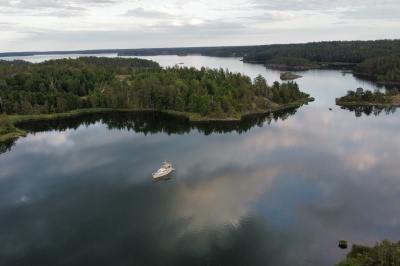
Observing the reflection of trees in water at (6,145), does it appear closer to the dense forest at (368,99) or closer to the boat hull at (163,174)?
the boat hull at (163,174)

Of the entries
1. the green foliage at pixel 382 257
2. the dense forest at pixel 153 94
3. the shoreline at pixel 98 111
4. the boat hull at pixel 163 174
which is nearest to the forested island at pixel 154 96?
the dense forest at pixel 153 94

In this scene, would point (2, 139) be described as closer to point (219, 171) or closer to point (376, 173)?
point (219, 171)

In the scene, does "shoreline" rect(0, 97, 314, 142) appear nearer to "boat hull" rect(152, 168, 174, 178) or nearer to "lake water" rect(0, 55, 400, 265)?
"lake water" rect(0, 55, 400, 265)

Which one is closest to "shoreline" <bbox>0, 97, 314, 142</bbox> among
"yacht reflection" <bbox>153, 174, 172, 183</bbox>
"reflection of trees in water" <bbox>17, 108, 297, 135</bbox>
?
"reflection of trees in water" <bbox>17, 108, 297, 135</bbox>

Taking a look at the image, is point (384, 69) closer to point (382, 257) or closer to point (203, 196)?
point (203, 196)

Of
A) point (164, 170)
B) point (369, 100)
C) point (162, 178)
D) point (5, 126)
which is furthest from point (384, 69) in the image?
point (5, 126)
